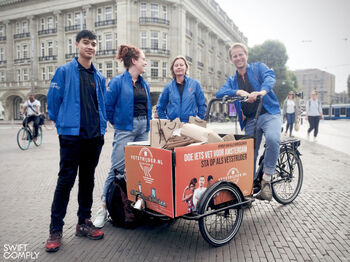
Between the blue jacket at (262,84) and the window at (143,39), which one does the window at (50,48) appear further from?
the blue jacket at (262,84)

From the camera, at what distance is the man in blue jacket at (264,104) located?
3.40 m

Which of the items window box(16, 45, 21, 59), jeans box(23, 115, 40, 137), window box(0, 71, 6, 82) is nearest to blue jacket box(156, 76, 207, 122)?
jeans box(23, 115, 40, 137)

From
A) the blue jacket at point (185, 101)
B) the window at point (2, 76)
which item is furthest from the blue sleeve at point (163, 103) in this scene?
the window at point (2, 76)

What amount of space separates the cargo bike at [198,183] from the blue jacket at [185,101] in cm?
117

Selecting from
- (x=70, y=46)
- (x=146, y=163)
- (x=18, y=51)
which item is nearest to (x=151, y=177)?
(x=146, y=163)

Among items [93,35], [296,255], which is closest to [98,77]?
[93,35]

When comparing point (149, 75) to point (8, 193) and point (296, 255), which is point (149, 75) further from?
point (296, 255)

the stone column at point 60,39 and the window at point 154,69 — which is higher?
the stone column at point 60,39

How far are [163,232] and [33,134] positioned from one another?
28.0 ft

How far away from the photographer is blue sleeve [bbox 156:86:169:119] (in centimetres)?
408

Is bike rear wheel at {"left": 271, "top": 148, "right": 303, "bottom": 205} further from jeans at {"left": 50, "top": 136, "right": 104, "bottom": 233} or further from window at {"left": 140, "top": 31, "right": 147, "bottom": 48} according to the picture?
window at {"left": 140, "top": 31, "right": 147, "bottom": 48}

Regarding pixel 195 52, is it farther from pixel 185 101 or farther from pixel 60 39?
pixel 185 101

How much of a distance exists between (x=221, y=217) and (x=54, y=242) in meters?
1.70

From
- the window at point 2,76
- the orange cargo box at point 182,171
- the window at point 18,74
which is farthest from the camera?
the window at point 2,76
